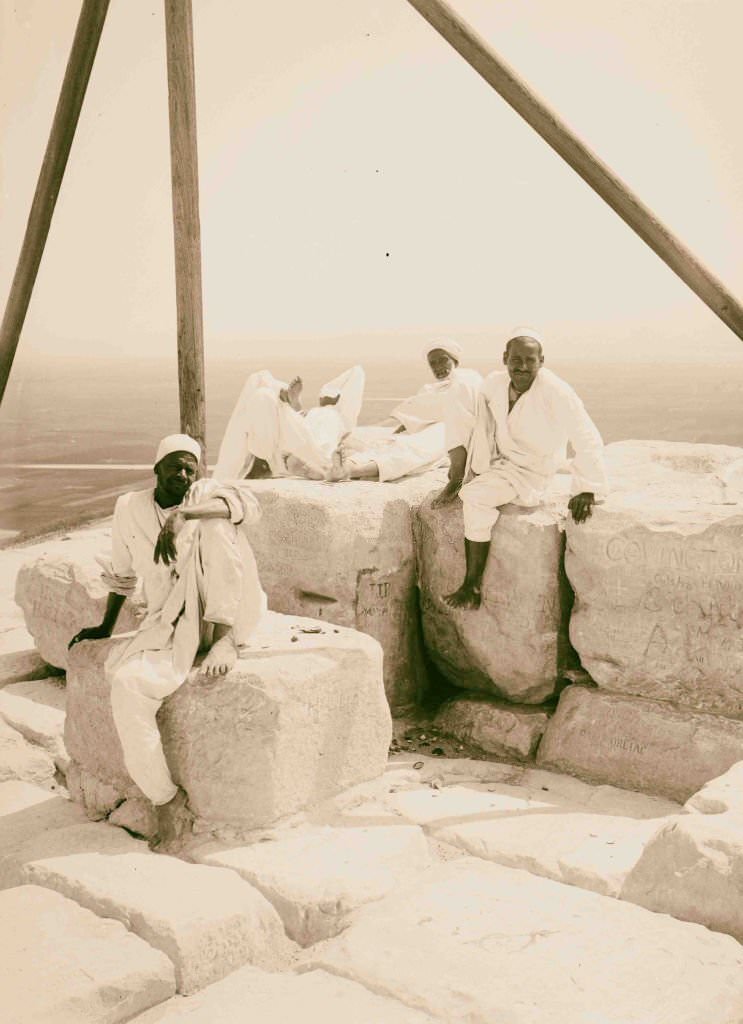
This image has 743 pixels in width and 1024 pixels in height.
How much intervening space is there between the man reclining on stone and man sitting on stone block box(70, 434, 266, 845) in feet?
7.43

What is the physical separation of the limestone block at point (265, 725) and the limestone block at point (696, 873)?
151 centimetres

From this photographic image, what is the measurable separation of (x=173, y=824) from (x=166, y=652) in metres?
0.74

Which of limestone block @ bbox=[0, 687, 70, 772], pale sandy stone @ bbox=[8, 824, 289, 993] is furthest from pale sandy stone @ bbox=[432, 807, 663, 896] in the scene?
limestone block @ bbox=[0, 687, 70, 772]

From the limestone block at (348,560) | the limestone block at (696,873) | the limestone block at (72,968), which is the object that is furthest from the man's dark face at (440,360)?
the limestone block at (72,968)

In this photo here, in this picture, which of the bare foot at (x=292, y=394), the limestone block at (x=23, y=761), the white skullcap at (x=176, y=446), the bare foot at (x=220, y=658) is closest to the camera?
the bare foot at (x=220, y=658)

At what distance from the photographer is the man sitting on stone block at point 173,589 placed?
15.9ft

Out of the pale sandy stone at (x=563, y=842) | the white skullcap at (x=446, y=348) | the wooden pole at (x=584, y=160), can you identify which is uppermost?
the wooden pole at (x=584, y=160)

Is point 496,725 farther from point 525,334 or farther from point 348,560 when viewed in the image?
point 525,334

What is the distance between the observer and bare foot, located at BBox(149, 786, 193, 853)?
190 inches

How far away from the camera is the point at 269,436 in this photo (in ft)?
26.1

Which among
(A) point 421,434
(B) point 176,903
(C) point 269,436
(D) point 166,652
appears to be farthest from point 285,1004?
(A) point 421,434

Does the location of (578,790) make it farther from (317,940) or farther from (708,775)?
(317,940)

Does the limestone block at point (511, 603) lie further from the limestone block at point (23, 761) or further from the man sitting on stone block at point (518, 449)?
→ the limestone block at point (23, 761)

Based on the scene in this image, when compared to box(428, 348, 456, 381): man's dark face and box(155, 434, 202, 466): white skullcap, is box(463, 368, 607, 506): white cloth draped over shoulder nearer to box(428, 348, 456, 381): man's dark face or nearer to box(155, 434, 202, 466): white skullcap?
box(428, 348, 456, 381): man's dark face
